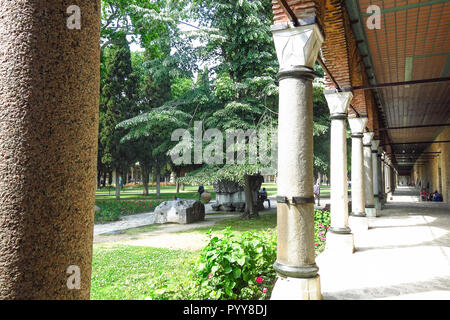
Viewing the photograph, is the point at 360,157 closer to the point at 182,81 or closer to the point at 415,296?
the point at 415,296

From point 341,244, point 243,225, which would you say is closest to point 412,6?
point 341,244

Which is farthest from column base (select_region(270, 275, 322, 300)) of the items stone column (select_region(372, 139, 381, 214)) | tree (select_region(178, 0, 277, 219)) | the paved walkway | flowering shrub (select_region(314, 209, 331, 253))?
stone column (select_region(372, 139, 381, 214))

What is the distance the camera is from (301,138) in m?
3.68

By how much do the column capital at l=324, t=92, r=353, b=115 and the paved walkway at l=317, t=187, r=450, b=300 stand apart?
9.74ft

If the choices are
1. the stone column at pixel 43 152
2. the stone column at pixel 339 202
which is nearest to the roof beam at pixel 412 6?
the stone column at pixel 339 202

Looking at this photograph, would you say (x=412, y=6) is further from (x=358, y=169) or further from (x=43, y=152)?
(x=43, y=152)

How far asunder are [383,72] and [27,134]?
9930 millimetres

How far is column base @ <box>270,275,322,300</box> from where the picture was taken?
11.7 ft

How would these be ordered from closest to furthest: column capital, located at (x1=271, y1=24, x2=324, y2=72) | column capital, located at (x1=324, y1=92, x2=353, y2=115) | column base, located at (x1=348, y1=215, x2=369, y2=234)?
1. column capital, located at (x1=271, y1=24, x2=324, y2=72)
2. column capital, located at (x1=324, y1=92, x2=353, y2=115)
3. column base, located at (x1=348, y1=215, x2=369, y2=234)

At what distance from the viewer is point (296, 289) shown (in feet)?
11.7

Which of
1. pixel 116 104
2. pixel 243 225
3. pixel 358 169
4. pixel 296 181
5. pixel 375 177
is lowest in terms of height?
pixel 243 225

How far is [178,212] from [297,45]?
1060 centimetres

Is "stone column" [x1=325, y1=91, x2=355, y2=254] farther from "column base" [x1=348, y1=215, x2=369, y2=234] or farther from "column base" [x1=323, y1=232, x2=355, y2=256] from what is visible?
"column base" [x1=348, y1=215, x2=369, y2=234]

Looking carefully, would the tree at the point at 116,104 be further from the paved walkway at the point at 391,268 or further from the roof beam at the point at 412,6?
the roof beam at the point at 412,6
